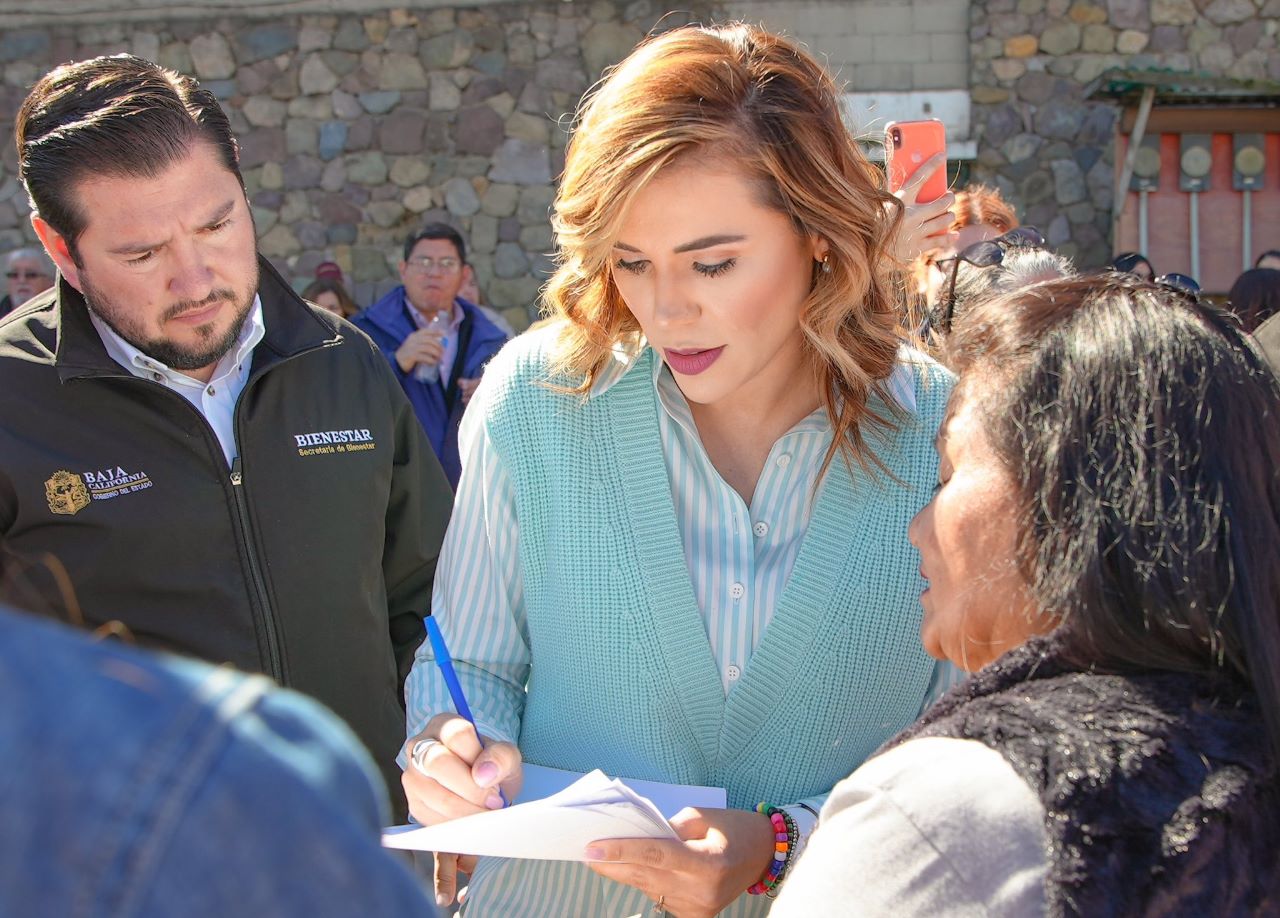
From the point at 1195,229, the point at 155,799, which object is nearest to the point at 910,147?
the point at 155,799

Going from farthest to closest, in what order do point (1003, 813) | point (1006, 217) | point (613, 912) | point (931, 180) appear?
point (1006, 217), point (931, 180), point (613, 912), point (1003, 813)

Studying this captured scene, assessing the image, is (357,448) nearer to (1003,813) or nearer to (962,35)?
(1003,813)

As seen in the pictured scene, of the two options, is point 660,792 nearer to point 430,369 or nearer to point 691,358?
point 691,358

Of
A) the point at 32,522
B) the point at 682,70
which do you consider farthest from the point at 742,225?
the point at 32,522

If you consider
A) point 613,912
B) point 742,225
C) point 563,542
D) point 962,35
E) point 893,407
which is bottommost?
point 613,912

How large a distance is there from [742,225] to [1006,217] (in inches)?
118

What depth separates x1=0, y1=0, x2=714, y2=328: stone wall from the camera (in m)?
8.36

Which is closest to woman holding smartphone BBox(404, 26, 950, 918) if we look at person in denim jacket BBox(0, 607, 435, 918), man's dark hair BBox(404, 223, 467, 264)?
person in denim jacket BBox(0, 607, 435, 918)

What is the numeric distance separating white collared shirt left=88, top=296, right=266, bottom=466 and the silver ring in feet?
2.66

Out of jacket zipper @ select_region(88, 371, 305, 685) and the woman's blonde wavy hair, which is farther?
jacket zipper @ select_region(88, 371, 305, 685)

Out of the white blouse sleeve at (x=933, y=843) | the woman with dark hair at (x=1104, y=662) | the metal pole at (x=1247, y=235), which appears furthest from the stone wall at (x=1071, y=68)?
the white blouse sleeve at (x=933, y=843)

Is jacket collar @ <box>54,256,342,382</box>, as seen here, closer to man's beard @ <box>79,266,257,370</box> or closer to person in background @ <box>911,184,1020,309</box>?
man's beard @ <box>79,266,257,370</box>

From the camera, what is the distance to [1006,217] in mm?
4578

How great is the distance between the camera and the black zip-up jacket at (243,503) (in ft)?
7.15
